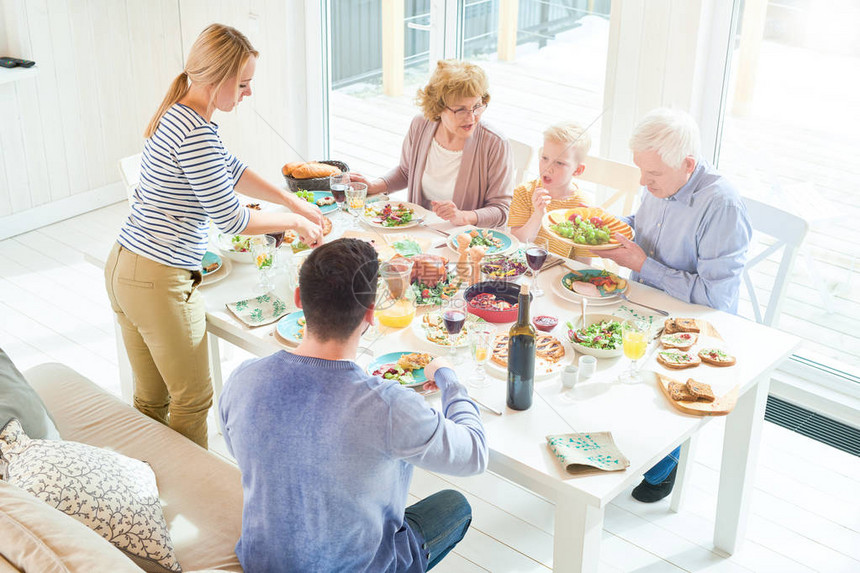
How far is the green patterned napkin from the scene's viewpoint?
2.48m

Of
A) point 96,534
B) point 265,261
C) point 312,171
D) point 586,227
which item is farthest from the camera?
point 312,171

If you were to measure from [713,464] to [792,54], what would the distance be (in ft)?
5.25

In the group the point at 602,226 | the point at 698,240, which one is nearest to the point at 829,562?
the point at 698,240

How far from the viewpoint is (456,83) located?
9.96ft

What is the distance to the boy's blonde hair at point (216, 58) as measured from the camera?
2.29 m

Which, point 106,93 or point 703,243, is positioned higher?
point 703,243

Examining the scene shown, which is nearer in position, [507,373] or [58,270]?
[507,373]

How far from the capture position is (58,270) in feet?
14.5

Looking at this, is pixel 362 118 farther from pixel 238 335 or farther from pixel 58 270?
pixel 238 335

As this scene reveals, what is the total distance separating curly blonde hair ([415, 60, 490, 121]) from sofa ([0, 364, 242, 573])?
1447mm

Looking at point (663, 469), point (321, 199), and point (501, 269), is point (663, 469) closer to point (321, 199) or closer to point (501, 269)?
point (501, 269)

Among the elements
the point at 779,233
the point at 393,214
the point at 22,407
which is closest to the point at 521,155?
the point at 393,214

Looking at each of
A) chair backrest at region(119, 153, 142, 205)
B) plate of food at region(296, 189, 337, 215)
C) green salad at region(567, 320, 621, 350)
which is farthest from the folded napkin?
chair backrest at region(119, 153, 142, 205)

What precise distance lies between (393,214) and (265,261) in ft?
2.07
